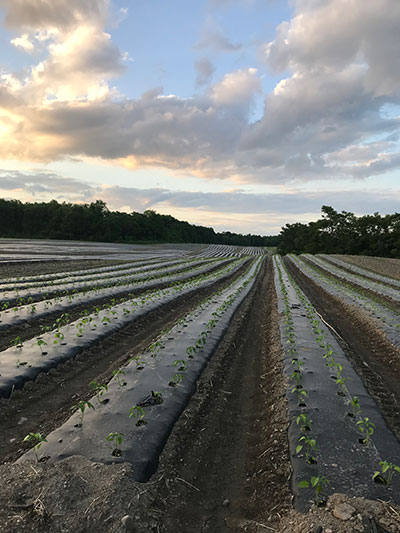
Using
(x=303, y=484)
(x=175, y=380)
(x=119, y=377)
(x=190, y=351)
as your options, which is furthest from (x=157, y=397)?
(x=303, y=484)

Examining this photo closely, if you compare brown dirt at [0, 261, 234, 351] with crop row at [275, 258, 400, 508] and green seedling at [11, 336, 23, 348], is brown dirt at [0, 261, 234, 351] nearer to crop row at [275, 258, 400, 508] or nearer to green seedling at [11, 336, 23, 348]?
green seedling at [11, 336, 23, 348]

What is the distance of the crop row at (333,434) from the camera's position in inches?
139

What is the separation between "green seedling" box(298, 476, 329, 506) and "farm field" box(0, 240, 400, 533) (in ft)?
0.06

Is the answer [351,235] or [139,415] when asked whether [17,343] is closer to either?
[139,415]

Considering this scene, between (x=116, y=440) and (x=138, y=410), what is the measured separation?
27.6 inches

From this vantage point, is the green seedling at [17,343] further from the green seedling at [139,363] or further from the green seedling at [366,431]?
the green seedling at [366,431]

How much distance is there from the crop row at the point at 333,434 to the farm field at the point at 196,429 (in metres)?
0.02

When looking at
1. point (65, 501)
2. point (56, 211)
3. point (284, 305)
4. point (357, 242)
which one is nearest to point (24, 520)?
point (65, 501)

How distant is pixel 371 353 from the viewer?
899 cm

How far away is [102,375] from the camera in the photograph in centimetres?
672

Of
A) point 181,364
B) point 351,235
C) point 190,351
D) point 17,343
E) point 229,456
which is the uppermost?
point 351,235

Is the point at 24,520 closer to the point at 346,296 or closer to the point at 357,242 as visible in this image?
the point at 346,296

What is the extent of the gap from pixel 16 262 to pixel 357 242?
63248 mm

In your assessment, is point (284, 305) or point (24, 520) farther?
point (284, 305)
